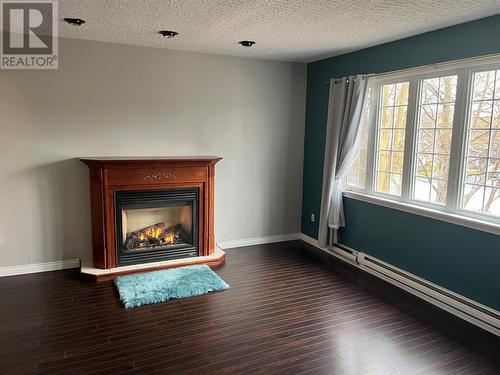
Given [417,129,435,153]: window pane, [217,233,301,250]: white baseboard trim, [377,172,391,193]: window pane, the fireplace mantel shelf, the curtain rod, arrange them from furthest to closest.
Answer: [217,233,301,250]: white baseboard trim → [377,172,391,193]: window pane → the fireplace mantel shelf → [417,129,435,153]: window pane → the curtain rod

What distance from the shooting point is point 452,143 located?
3.21 metres

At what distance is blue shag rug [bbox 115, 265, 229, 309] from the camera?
3.32 m

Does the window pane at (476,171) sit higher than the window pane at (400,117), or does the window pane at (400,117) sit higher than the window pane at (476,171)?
the window pane at (400,117)

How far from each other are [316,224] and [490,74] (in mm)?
2676

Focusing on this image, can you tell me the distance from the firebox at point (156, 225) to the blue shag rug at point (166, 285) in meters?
0.24

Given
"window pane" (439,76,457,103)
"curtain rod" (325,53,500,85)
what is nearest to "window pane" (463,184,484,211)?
"window pane" (439,76,457,103)

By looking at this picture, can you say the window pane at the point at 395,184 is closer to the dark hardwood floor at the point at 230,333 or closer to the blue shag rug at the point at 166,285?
the dark hardwood floor at the point at 230,333

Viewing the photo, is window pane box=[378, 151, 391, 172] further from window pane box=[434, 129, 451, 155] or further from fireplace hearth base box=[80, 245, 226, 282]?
fireplace hearth base box=[80, 245, 226, 282]

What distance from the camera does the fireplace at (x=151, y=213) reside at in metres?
3.76

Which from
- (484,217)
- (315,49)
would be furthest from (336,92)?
(484,217)

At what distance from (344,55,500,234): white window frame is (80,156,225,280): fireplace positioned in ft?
6.20

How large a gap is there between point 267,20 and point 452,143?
1.91 m

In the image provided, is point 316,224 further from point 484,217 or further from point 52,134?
point 52,134
